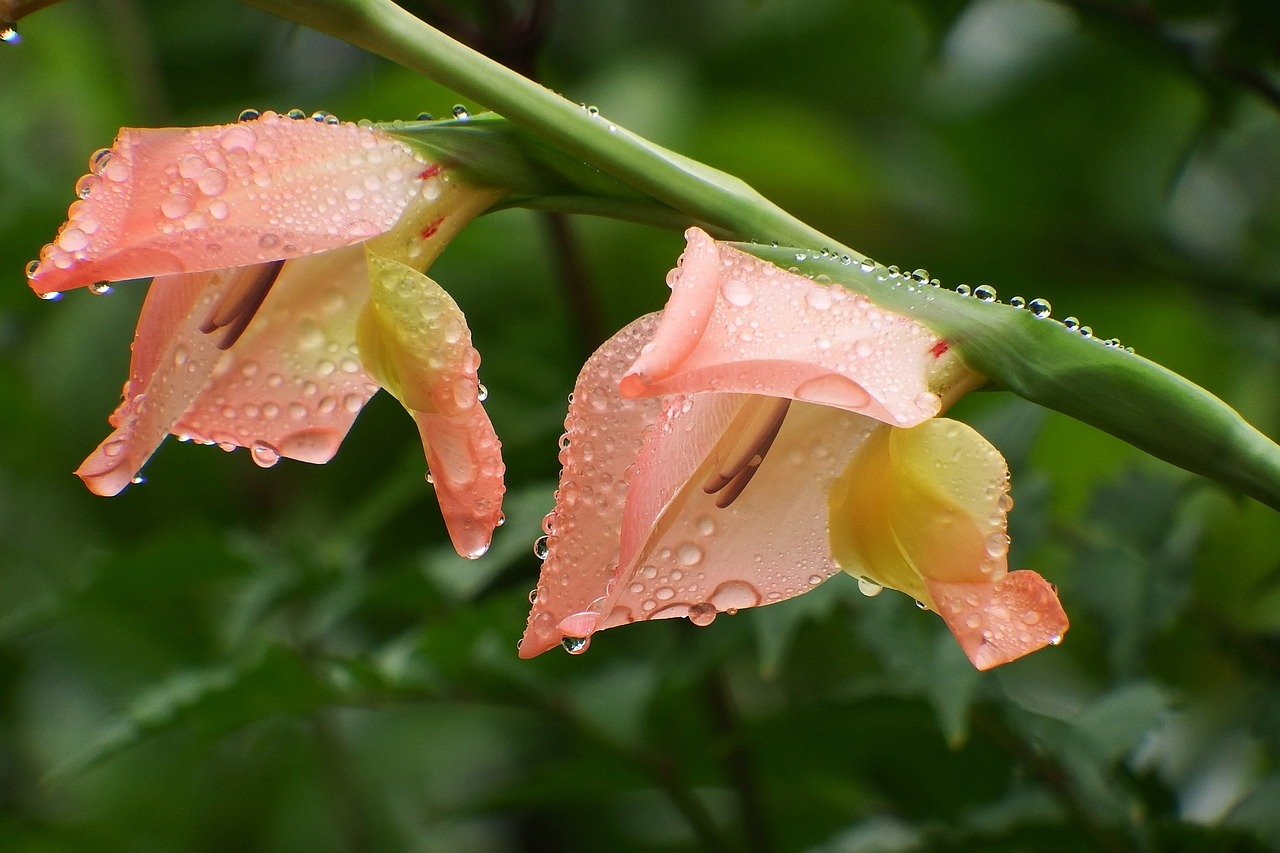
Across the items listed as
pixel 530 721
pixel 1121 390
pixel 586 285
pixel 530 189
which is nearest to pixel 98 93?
pixel 530 721

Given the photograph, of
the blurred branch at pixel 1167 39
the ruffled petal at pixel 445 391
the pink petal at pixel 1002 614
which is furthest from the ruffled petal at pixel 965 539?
the blurred branch at pixel 1167 39

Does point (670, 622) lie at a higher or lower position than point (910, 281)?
lower

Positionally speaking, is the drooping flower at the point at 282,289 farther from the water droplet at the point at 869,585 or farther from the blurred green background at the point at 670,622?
the blurred green background at the point at 670,622

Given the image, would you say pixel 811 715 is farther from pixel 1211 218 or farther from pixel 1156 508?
pixel 1211 218

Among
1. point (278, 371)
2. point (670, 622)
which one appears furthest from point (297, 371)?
point (670, 622)

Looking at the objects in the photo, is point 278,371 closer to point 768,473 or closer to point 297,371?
point 297,371

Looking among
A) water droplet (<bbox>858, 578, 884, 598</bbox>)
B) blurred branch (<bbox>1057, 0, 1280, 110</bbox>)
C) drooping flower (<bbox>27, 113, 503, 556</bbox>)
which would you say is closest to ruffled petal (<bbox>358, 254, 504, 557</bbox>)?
drooping flower (<bbox>27, 113, 503, 556</bbox>)
